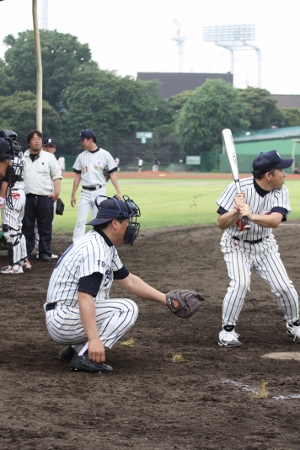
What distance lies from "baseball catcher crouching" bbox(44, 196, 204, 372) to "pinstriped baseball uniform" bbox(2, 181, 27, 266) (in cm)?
470

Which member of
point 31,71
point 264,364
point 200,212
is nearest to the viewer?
point 264,364

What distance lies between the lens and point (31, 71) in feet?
256

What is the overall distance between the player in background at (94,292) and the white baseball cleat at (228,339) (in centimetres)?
101

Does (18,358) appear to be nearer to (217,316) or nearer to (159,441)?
(159,441)

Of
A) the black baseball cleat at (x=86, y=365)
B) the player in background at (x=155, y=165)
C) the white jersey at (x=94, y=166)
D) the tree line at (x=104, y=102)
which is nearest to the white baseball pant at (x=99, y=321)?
→ the black baseball cleat at (x=86, y=365)

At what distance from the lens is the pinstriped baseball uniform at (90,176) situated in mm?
11914

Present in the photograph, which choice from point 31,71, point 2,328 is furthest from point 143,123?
point 2,328

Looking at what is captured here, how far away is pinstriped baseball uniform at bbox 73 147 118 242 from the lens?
1191cm

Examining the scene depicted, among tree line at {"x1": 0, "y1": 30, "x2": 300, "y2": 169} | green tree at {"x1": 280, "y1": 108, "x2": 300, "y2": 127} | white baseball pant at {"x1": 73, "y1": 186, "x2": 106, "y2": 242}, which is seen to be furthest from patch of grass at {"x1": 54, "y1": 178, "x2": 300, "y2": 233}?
green tree at {"x1": 280, "y1": 108, "x2": 300, "y2": 127}

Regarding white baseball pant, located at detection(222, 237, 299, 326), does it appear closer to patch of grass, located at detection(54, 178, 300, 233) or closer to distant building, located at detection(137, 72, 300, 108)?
patch of grass, located at detection(54, 178, 300, 233)

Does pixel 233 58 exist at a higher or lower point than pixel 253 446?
higher

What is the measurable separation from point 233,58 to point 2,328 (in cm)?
12193

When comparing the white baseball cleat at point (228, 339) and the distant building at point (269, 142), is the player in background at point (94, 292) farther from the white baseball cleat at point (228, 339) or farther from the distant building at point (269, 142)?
the distant building at point (269, 142)

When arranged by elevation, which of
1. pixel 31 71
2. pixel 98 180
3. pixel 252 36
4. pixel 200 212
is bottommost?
pixel 200 212
